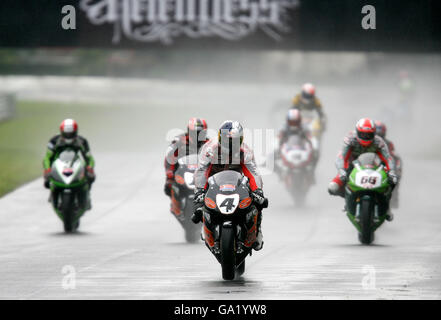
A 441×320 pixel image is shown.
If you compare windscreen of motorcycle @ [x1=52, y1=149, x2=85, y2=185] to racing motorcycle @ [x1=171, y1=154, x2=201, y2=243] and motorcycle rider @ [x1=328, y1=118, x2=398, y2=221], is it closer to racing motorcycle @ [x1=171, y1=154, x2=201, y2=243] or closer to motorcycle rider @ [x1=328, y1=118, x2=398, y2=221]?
racing motorcycle @ [x1=171, y1=154, x2=201, y2=243]

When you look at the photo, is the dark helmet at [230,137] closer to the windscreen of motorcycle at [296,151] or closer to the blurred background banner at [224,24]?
the windscreen of motorcycle at [296,151]

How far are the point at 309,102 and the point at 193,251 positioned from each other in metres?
8.40

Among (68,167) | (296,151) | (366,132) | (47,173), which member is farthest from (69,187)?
(296,151)

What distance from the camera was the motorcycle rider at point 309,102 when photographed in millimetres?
21625

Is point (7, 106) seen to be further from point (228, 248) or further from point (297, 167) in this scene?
point (228, 248)

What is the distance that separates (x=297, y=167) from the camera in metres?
18.7

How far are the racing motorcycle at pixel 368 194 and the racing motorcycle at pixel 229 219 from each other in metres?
3.00

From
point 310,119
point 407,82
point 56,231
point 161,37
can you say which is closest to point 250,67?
point 407,82

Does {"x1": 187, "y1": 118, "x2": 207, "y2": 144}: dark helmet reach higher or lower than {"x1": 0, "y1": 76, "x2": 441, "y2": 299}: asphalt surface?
higher

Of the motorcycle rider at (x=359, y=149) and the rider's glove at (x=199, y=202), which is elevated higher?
the motorcycle rider at (x=359, y=149)

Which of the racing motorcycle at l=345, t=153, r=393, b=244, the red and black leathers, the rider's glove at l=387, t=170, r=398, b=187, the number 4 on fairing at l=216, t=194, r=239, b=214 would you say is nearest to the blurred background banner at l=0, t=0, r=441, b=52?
the racing motorcycle at l=345, t=153, r=393, b=244

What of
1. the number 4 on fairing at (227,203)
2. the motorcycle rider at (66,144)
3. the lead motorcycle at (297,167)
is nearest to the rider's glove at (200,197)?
the number 4 on fairing at (227,203)

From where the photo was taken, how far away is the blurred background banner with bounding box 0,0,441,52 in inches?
1129

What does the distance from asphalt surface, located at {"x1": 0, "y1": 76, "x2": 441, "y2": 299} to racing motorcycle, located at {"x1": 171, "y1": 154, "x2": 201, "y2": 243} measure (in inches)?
11.7
